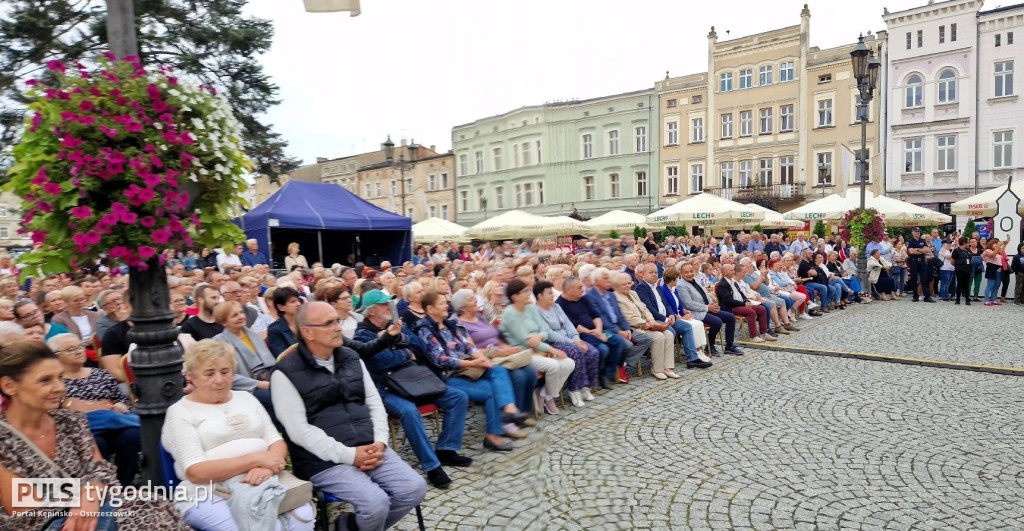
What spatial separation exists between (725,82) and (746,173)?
231 inches

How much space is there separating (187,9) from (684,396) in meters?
14.6

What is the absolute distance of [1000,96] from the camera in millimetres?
29375

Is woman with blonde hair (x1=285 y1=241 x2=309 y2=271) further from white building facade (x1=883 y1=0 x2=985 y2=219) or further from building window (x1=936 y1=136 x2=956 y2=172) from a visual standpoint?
building window (x1=936 y1=136 x2=956 y2=172)

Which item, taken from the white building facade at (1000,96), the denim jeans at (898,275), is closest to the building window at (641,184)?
the white building facade at (1000,96)

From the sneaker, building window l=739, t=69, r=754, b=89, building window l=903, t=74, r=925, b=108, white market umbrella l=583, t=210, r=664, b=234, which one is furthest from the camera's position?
building window l=739, t=69, r=754, b=89

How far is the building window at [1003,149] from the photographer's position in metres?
29.2

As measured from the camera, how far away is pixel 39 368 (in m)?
2.85

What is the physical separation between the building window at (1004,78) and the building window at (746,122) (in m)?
11.6

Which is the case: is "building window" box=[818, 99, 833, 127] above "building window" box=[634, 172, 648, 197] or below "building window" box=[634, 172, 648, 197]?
above

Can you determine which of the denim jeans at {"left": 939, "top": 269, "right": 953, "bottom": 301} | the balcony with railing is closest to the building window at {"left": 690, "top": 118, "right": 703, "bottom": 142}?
the balcony with railing

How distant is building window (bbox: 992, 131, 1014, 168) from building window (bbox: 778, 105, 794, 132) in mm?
9476

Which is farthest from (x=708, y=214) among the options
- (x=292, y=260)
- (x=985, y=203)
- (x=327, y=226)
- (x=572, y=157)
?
(x=572, y=157)

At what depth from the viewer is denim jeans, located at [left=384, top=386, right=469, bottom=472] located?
4.57m

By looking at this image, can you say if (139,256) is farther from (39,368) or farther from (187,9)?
(187,9)
